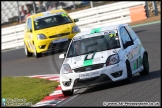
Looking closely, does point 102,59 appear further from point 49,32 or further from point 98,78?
point 49,32

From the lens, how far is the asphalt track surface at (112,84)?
9953mm

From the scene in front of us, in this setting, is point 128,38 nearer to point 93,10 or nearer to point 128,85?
point 128,85

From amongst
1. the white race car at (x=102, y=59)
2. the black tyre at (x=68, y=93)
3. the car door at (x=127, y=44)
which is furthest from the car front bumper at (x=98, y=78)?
the car door at (x=127, y=44)

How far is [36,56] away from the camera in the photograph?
20.8 m

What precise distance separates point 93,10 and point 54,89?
16.1 metres

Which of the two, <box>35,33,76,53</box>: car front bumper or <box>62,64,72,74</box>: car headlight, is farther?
<box>35,33,76,53</box>: car front bumper

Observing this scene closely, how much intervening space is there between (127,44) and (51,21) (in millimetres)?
9038

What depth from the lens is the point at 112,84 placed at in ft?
39.9

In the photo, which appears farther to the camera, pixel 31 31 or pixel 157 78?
pixel 31 31

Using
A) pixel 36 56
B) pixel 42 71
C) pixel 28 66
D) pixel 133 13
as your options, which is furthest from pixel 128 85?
pixel 133 13

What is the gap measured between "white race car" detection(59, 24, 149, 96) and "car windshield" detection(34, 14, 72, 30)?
8.09 m

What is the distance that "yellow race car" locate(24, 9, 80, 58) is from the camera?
2020 cm

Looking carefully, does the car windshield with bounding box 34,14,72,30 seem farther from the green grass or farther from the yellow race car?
the green grass

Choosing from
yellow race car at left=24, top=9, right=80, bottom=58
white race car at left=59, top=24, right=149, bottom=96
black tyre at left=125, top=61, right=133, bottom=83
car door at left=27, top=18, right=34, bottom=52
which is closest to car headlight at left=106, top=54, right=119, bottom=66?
white race car at left=59, top=24, right=149, bottom=96
